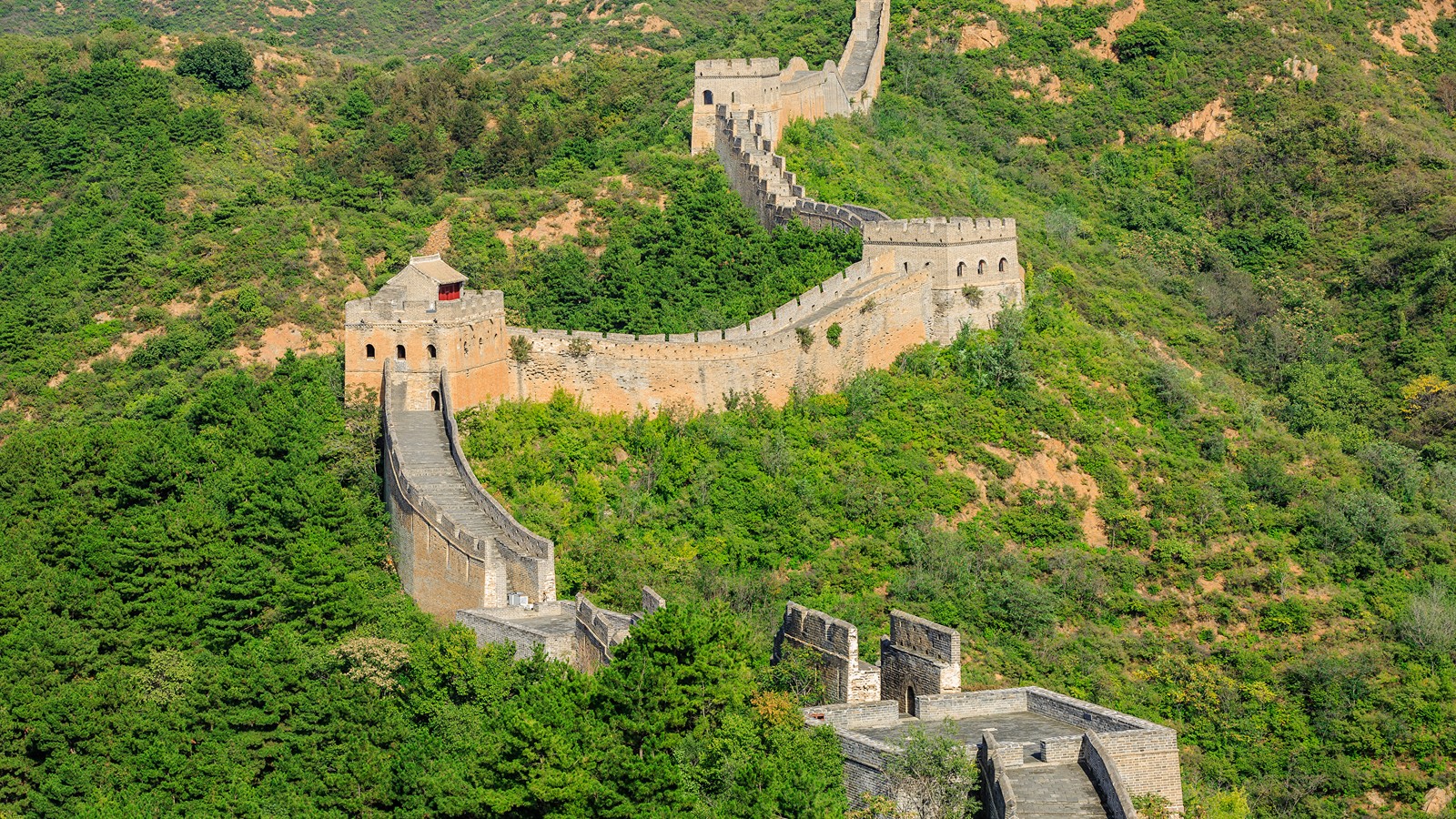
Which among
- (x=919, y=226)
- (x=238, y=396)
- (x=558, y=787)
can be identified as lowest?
(x=558, y=787)

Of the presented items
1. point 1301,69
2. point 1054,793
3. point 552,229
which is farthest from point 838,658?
point 1301,69

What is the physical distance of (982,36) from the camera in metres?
82.4

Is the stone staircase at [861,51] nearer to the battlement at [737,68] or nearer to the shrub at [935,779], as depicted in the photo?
the battlement at [737,68]

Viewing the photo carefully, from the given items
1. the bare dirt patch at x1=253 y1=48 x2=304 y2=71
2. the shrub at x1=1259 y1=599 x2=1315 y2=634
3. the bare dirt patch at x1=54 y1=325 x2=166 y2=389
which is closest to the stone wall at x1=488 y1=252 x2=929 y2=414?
the shrub at x1=1259 y1=599 x2=1315 y2=634

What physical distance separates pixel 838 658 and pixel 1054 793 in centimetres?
661

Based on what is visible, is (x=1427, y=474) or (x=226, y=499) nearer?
(x=226, y=499)

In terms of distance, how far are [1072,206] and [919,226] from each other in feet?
65.6

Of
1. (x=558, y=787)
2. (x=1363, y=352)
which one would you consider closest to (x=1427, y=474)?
(x=1363, y=352)

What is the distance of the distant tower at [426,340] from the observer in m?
47.7

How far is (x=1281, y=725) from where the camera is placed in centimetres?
4772

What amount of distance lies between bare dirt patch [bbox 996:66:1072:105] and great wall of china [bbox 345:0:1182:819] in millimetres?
15576

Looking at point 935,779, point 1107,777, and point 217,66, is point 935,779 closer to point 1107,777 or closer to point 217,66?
point 1107,777

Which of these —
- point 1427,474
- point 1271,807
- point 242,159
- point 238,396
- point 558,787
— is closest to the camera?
point 558,787

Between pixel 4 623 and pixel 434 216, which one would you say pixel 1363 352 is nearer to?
pixel 434 216
